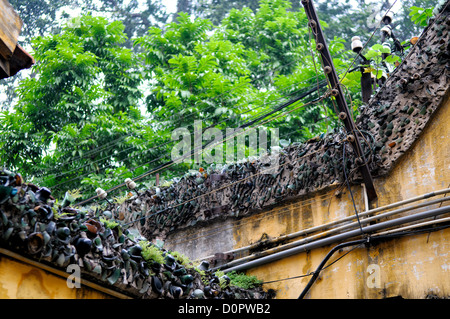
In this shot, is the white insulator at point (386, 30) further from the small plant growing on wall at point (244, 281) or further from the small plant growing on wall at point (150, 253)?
the small plant growing on wall at point (150, 253)

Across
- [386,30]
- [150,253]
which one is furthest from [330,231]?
[386,30]

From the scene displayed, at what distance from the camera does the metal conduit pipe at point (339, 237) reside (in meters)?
6.84

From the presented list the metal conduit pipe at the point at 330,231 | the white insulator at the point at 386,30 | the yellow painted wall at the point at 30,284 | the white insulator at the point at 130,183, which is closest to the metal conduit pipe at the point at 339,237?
the metal conduit pipe at the point at 330,231

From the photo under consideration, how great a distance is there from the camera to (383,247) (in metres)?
7.39

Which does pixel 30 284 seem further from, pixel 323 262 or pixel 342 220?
pixel 342 220

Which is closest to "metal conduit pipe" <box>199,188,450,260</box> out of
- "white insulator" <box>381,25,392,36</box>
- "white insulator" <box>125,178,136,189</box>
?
"white insulator" <box>125,178,136,189</box>

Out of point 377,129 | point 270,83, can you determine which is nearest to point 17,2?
point 270,83

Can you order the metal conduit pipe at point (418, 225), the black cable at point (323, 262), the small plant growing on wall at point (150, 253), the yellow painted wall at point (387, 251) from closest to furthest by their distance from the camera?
the small plant growing on wall at point (150, 253)
the metal conduit pipe at point (418, 225)
the yellow painted wall at point (387, 251)
the black cable at point (323, 262)

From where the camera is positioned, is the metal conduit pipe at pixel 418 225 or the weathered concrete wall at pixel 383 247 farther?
the weathered concrete wall at pixel 383 247

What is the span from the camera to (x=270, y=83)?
59.0 ft

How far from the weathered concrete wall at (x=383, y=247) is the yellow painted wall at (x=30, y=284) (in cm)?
355

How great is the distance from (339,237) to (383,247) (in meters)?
0.60
